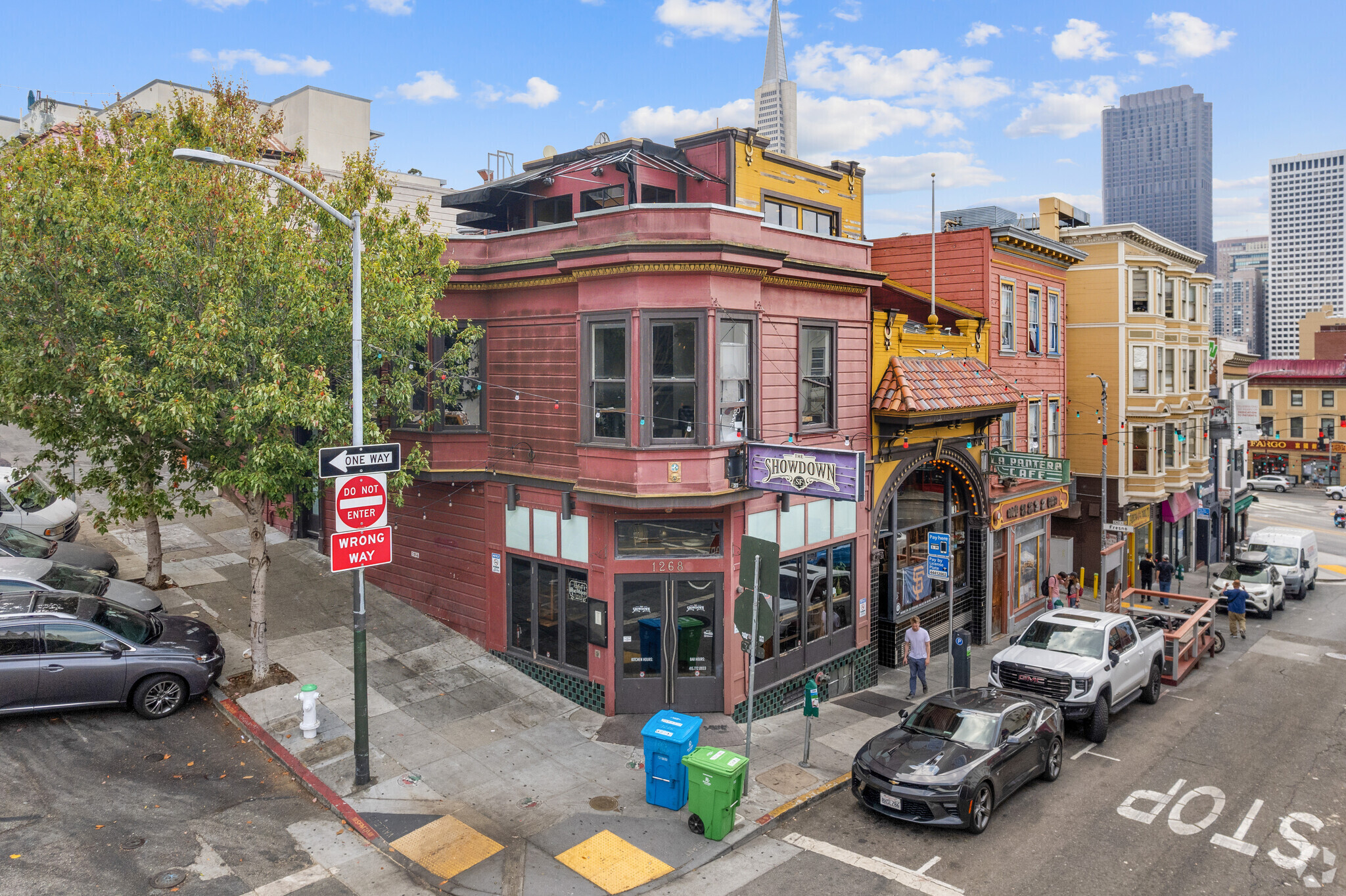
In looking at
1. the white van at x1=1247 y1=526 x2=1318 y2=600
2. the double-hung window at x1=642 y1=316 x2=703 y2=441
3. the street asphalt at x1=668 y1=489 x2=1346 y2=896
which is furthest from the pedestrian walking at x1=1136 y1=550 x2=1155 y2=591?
the double-hung window at x1=642 y1=316 x2=703 y2=441

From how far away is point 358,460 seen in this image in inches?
478

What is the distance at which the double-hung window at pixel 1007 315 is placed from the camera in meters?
26.4

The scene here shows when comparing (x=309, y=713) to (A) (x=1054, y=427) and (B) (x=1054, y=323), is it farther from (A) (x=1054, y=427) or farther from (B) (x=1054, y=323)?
(B) (x=1054, y=323)

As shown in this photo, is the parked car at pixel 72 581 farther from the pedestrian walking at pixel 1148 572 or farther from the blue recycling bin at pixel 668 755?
the pedestrian walking at pixel 1148 572

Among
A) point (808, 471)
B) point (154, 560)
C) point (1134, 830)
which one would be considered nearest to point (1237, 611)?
point (1134, 830)

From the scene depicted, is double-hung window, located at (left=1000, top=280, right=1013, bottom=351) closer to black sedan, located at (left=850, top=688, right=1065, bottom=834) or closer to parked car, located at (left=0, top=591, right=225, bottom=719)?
black sedan, located at (left=850, top=688, right=1065, bottom=834)

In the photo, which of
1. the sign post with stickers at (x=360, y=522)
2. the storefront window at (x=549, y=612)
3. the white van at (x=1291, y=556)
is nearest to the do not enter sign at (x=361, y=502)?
the sign post with stickers at (x=360, y=522)

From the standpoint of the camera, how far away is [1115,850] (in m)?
11.6

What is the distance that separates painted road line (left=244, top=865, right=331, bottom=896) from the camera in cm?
973

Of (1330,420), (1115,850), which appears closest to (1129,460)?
(1115,850)

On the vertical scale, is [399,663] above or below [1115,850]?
above

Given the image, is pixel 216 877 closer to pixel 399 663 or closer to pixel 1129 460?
pixel 399 663

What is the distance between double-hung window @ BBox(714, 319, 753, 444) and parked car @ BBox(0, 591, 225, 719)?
9627mm

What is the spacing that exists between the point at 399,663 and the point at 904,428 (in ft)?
39.4
